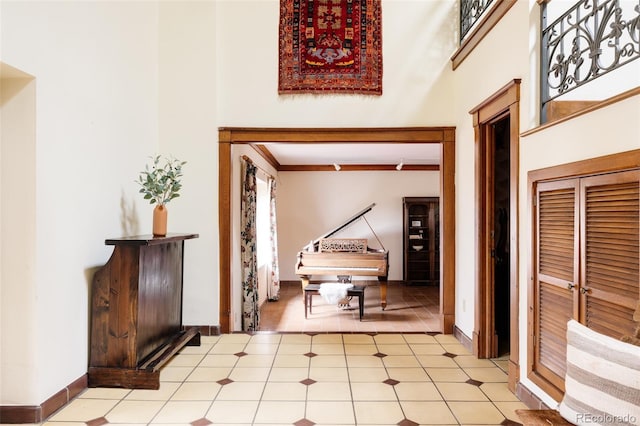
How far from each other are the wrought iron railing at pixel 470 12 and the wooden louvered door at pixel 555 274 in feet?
6.40

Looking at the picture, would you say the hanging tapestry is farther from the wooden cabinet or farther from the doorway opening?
the wooden cabinet

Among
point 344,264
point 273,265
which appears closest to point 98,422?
point 344,264

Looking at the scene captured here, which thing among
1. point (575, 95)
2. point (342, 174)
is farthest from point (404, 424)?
point (342, 174)

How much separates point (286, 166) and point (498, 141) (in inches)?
206

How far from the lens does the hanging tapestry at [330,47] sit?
164 inches

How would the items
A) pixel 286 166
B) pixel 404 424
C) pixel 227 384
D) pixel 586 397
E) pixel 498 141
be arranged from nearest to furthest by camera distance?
1. pixel 586 397
2. pixel 404 424
3. pixel 227 384
4. pixel 498 141
5. pixel 286 166

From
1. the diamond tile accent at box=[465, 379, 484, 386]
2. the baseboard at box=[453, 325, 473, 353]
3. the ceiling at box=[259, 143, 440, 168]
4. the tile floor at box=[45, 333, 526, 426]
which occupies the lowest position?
the diamond tile accent at box=[465, 379, 484, 386]

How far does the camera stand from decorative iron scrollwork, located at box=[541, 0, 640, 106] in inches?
78.2

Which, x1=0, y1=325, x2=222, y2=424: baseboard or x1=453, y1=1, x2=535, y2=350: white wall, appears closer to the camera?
x1=0, y1=325, x2=222, y2=424: baseboard

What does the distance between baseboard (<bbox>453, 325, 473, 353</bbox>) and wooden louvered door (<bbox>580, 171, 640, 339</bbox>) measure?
1.75 meters

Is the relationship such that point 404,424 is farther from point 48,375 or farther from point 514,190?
point 48,375

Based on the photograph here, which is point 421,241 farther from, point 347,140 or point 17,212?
point 17,212

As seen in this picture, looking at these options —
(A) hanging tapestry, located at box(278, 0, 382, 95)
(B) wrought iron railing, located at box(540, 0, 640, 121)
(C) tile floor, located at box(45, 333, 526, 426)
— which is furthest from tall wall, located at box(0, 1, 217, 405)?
(B) wrought iron railing, located at box(540, 0, 640, 121)

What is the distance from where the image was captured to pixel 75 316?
2.72 m
